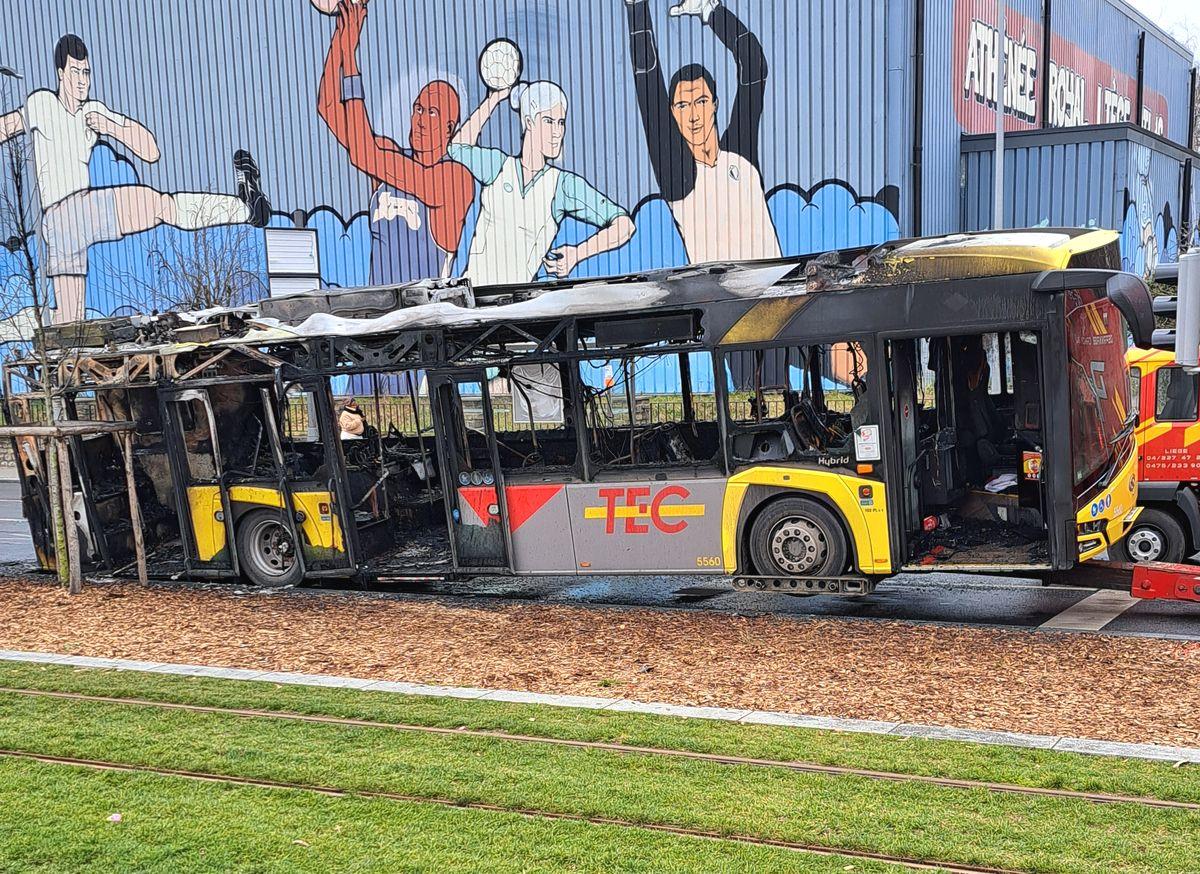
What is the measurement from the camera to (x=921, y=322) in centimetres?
1044

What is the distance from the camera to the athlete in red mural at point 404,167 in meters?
29.9

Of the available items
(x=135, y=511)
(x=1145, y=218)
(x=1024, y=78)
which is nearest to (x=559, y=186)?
(x=1024, y=78)

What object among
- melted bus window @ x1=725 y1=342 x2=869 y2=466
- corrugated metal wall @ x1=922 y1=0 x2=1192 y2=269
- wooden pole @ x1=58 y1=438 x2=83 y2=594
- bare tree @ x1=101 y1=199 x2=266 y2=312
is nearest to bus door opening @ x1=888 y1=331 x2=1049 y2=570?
melted bus window @ x1=725 y1=342 x2=869 y2=466

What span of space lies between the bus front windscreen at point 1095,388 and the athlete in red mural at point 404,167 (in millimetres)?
21070

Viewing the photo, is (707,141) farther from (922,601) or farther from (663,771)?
(663,771)

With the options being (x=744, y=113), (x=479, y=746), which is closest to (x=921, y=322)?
(x=479, y=746)

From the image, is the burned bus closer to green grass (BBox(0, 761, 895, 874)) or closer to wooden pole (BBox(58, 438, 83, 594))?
wooden pole (BBox(58, 438, 83, 594))

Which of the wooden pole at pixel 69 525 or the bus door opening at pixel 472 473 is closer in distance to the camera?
the bus door opening at pixel 472 473

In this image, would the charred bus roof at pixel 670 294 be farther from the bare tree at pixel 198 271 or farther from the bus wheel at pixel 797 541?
the bare tree at pixel 198 271

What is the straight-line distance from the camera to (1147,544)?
12.6 m

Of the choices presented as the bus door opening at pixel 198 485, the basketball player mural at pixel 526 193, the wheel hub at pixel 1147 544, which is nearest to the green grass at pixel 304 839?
the bus door opening at pixel 198 485

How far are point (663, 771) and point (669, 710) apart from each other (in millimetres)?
1404

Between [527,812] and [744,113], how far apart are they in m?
22.5

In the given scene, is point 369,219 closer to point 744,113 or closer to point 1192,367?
point 744,113
